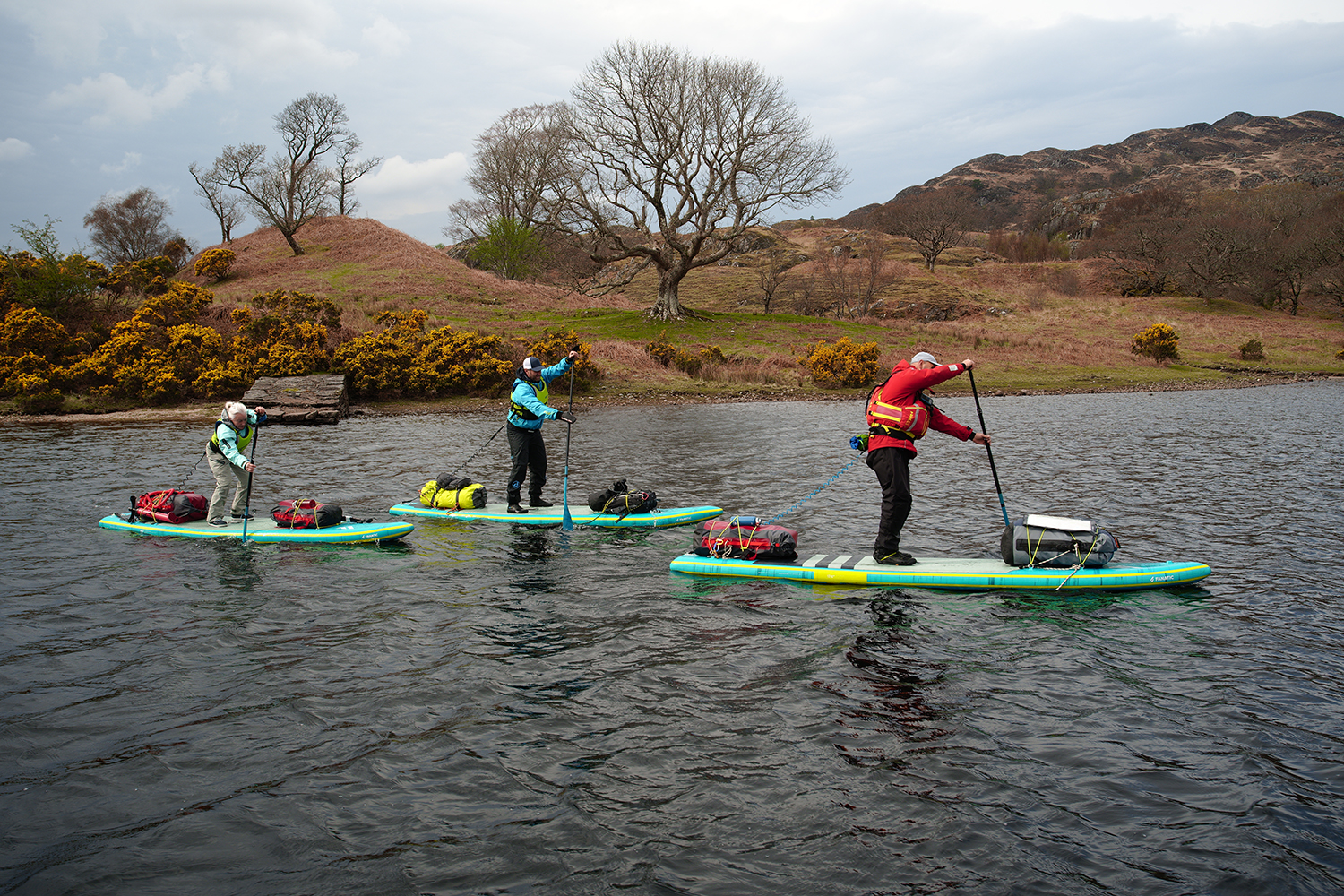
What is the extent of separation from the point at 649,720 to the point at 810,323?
53251 mm

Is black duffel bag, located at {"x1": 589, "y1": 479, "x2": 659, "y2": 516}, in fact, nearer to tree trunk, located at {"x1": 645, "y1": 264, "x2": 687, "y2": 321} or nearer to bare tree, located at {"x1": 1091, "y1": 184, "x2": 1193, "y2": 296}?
tree trunk, located at {"x1": 645, "y1": 264, "x2": 687, "y2": 321}

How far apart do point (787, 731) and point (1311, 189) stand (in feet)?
337

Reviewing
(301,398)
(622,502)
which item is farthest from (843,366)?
(622,502)

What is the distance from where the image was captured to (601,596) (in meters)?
10.9

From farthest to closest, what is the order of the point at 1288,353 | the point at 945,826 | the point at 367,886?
the point at 1288,353 → the point at 945,826 → the point at 367,886

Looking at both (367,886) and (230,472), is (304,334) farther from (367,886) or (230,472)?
(367,886)

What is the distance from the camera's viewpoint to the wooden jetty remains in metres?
32.7

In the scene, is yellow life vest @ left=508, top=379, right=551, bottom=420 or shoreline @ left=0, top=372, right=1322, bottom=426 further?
shoreline @ left=0, top=372, right=1322, bottom=426

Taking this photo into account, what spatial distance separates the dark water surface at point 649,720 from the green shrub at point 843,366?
28.7 meters

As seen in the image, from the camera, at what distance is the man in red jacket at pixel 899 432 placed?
11.1 meters

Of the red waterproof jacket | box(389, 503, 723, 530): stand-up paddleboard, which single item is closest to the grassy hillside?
Answer: box(389, 503, 723, 530): stand-up paddleboard

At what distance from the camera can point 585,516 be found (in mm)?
14836

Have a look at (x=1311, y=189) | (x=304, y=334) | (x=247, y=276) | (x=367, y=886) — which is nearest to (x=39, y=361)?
(x=304, y=334)

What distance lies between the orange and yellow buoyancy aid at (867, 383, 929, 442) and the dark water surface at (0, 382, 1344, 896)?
239 centimetres
